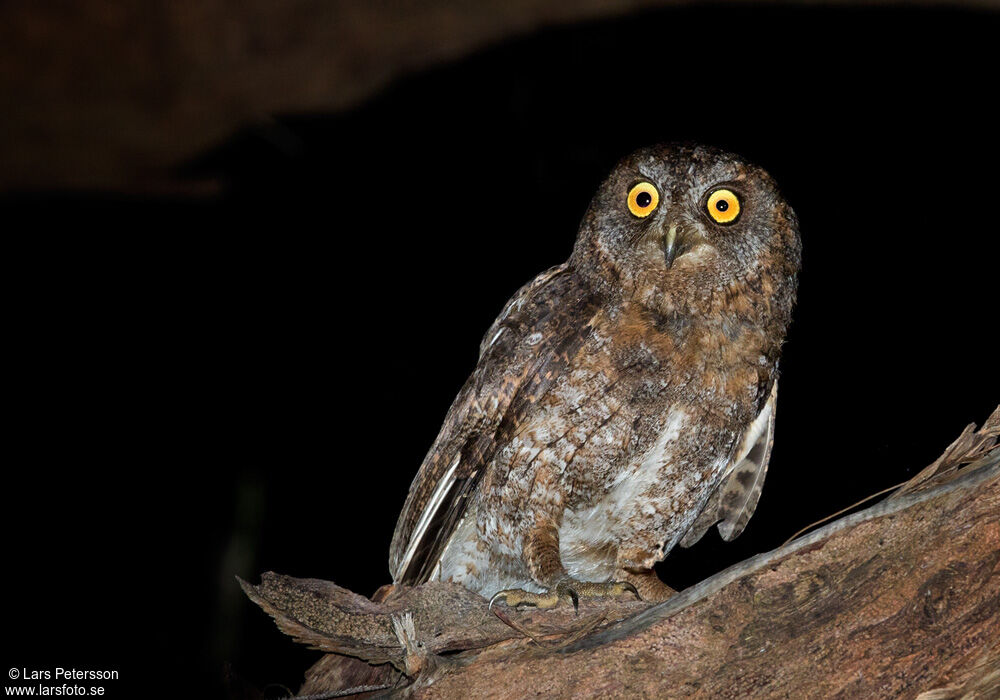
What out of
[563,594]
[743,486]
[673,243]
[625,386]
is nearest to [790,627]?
Result: [563,594]

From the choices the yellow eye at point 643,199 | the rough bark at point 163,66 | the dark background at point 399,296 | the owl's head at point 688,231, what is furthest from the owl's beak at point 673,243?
the dark background at point 399,296

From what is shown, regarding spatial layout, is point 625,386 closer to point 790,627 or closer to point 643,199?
point 643,199

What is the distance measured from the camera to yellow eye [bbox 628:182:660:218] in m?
2.04

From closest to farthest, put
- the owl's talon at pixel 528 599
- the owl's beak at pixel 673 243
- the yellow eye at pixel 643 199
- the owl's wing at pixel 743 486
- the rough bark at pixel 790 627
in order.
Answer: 1. the rough bark at pixel 790 627
2. the owl's talon at pixel 528 599
3. the owl's beak at pixel 673 243
4. the yellow eye at pixel 643 199
5. the owl's wing at pixel 743 486

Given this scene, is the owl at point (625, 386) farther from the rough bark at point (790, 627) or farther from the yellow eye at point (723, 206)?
the rough bark at point (790, 627)

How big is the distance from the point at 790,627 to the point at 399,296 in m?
3.79

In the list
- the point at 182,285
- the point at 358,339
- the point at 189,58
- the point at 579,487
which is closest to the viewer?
the point at 579,487

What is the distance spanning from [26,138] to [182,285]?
1.77m

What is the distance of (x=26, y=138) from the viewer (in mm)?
2779

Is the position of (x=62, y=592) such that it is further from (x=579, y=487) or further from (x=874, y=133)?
(x=874, y=133)

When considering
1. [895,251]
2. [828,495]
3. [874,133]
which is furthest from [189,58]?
[828,495]

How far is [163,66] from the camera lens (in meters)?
2.74

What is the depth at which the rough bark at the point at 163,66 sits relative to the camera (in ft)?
8.80

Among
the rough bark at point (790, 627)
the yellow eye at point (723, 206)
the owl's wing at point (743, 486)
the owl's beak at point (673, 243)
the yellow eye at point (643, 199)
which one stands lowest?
the rough bark at point (790, 627)
